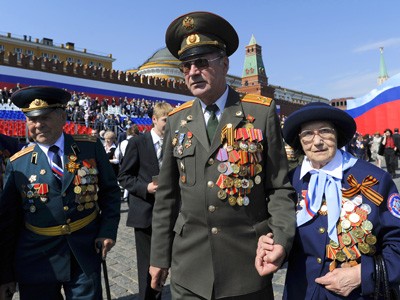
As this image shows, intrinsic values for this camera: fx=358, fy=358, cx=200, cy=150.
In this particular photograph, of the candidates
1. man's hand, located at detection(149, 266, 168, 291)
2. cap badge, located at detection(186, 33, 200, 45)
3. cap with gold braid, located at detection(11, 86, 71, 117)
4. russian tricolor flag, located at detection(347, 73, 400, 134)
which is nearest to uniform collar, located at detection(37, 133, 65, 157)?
cap with gold braid, located at detection(11, 86, 71, 117)

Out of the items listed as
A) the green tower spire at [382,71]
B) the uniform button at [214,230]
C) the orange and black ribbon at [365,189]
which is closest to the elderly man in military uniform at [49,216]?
the uniform button at [214,230]

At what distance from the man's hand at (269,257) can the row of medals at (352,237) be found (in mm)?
326

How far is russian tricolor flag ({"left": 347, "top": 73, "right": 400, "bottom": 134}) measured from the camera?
2034cm

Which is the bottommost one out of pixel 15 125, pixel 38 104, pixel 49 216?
pixel 49 216

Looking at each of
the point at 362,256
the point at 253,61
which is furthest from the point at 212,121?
the point at 253,61

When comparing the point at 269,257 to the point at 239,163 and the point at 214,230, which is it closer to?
the point at 214,230

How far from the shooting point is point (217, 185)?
6.27 feet

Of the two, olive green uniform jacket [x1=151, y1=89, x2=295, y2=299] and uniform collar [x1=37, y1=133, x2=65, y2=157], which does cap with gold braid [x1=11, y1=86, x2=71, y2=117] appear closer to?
uniform collar [x1=37, y1=133, x2=65, y2=157]

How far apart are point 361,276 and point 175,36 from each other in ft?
5.45

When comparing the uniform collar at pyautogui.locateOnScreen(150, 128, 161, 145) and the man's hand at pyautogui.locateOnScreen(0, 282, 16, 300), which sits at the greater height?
the uniform collar at pyautogui.locateOnScreen(150, 128, 161, 145)

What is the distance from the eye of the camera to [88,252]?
244 centimetres

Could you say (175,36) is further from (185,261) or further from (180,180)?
(185,261)

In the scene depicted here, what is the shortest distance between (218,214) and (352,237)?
0.70 m

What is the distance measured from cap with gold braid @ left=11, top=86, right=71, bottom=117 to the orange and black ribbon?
1.94 metres
